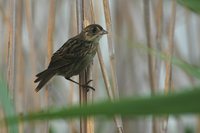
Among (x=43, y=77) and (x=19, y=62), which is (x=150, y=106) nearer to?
(x=43, y=77)

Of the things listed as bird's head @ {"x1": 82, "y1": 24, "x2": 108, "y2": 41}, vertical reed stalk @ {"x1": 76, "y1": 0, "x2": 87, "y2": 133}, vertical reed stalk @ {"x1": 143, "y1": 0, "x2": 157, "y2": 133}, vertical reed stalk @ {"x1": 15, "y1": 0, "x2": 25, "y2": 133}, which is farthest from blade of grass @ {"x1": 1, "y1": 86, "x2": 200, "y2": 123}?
vertical reed stalk @ {"x1": 15, "y1": 0, "x2": 25, "y2": 133}

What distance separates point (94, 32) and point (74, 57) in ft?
0.83

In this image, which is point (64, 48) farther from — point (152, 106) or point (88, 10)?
point (152, 106)

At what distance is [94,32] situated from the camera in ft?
6.72

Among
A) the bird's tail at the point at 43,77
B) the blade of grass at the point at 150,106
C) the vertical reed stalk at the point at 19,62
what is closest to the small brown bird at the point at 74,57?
the bird's tail at the point at 43,77

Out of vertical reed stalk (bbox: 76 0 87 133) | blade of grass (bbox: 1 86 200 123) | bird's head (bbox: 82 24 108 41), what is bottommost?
blade of grass (bbox: 1 86 200 123)

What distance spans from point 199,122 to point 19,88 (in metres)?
1.06

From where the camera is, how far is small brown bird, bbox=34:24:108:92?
6.68 ft

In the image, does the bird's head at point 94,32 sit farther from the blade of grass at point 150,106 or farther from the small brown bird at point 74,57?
the blade of grass at point 150,106

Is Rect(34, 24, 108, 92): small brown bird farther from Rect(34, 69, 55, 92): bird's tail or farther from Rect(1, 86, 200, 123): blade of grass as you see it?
Rect(1, 86, 200, 123): blade of grass

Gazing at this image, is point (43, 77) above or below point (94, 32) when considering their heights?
below

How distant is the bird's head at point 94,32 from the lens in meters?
1.93

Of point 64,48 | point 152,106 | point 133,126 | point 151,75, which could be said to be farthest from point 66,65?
point 152,106

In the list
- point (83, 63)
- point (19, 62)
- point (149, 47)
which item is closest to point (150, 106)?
point (83, 63)
